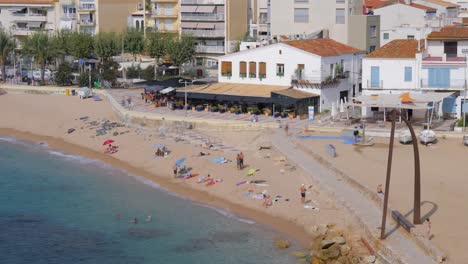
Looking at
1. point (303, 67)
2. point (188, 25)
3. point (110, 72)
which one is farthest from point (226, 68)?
point (188, 25)

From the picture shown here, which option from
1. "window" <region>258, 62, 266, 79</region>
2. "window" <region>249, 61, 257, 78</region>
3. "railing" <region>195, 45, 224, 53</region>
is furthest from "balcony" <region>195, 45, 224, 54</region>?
"window" <region>258, 62, 266, 79</region>

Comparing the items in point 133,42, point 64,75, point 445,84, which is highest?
point 133,42

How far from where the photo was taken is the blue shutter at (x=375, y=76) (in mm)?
61438

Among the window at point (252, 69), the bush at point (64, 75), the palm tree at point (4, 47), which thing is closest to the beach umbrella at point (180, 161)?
the window at point (252, 69)

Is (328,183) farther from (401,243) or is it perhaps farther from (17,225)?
(17,225)

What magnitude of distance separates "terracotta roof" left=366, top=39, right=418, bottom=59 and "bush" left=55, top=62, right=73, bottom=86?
35.3 metres

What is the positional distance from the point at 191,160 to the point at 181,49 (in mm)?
34694

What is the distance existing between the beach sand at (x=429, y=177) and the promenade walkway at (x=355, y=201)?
0.87 metres

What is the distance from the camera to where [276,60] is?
218 feet

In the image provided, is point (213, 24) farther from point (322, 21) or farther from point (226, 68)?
point (226, 68)

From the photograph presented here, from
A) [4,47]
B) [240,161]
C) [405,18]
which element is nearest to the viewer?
[240,161]

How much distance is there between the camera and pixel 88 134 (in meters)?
64.8

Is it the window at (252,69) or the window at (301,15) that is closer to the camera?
the window at (252,69)

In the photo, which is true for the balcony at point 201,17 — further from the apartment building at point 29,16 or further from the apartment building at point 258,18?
the apartment building at point 29,16
